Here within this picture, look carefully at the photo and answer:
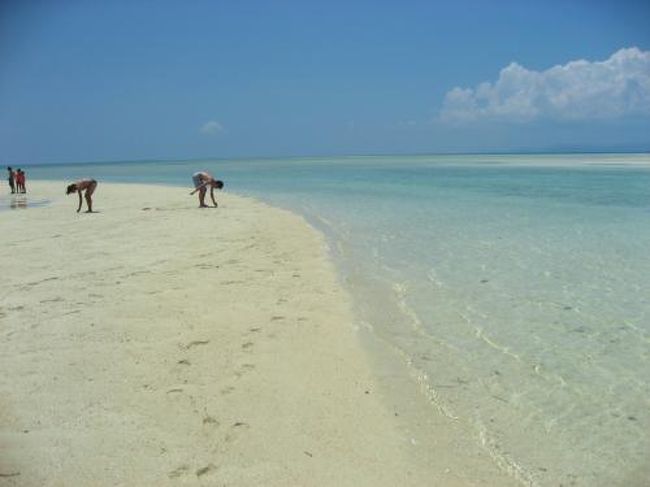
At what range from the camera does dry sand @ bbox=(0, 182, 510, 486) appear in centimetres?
301

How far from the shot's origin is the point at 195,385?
396 cm

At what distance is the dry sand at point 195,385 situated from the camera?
3.01 meters

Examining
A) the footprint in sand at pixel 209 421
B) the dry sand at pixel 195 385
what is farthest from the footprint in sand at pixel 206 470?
the footprint in sand at pixel 209 421

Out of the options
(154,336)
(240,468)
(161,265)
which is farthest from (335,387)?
(161,265)

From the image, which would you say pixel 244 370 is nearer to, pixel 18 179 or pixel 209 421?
pixel 209 421

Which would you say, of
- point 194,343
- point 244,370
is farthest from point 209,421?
point 194,343

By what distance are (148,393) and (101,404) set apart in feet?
1.05

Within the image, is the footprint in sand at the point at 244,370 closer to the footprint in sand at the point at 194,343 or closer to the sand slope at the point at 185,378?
the sand slope at the point at 185,378

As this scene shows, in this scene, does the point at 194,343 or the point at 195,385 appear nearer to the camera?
the point at 195,385

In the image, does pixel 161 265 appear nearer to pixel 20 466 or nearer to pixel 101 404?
pixel 101 404

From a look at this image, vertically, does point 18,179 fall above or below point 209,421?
above

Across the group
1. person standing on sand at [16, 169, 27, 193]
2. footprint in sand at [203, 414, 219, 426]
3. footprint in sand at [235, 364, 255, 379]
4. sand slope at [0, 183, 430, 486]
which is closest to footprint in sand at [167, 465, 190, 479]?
sand slope at [0, 183, 430, 486]

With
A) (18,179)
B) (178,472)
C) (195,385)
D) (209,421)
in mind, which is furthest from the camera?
(18,179)

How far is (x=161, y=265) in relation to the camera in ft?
25.8
